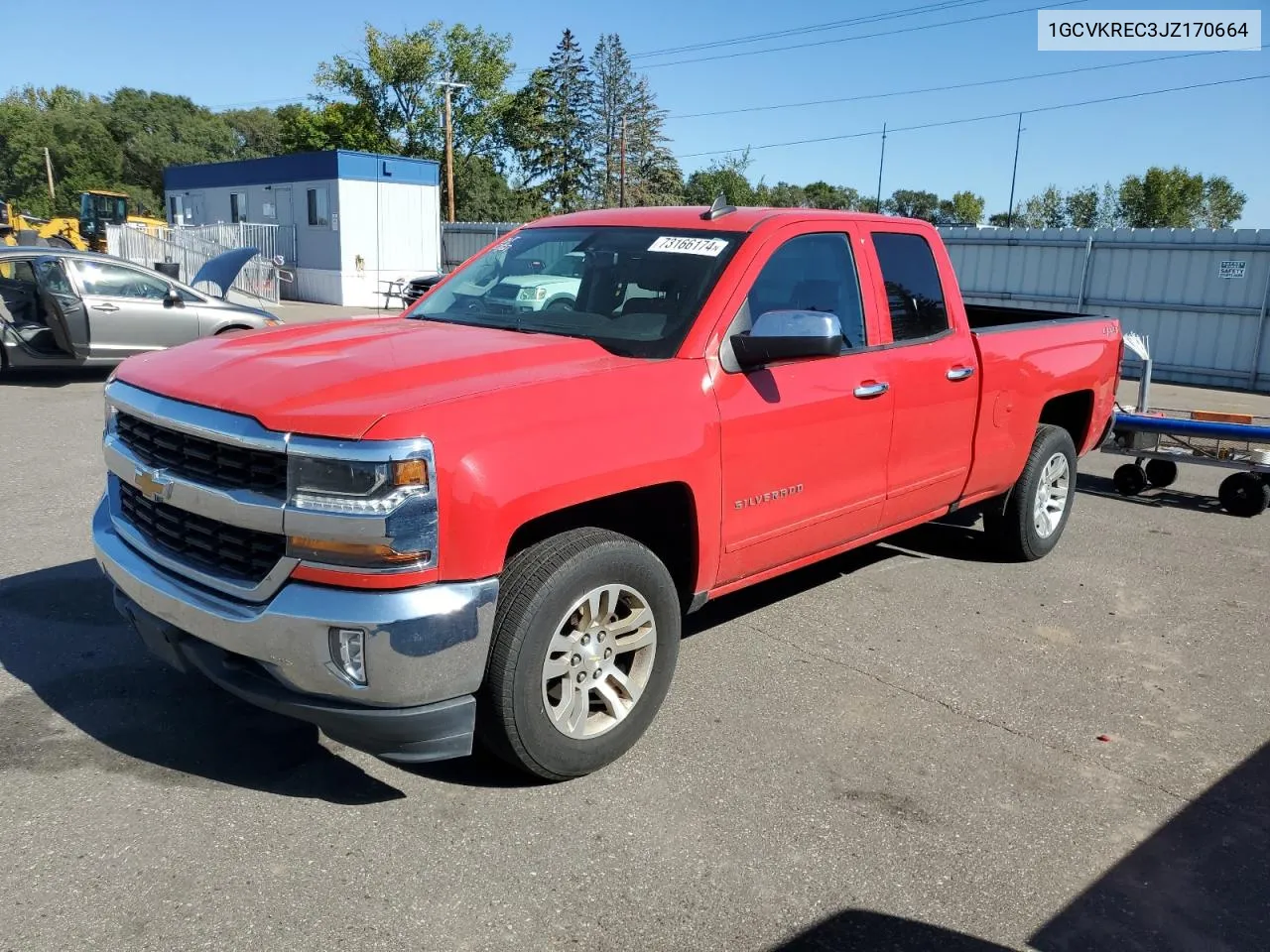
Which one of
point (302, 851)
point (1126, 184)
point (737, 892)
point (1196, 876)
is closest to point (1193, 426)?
point (1196, 876)

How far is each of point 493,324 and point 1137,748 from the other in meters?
3.14

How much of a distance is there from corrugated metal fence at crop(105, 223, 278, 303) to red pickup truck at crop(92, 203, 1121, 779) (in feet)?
83.4

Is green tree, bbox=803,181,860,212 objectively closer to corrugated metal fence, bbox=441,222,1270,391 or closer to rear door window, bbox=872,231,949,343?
corrugated metal fence, bbox=441,222,1270,391

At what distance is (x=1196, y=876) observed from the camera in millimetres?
3174

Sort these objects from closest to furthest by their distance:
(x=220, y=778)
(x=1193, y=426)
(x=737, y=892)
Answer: (x=737, y=892), (x=220, y=778), (x=1193, y=426)

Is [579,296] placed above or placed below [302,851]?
above

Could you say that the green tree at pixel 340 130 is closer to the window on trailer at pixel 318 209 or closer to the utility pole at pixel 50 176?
the utility pole at pixel 50 176

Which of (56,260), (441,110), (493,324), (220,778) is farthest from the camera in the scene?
(441,110)

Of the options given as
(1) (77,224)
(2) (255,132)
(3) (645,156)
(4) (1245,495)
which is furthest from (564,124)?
(4) (1245,495)

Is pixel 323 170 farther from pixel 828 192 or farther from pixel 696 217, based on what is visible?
pixel 828 192

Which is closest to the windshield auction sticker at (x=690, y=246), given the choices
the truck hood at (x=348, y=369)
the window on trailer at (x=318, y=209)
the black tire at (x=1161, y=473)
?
the truck hood at (x=348, y=369)

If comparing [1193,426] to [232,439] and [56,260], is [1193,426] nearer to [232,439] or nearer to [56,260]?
[232,439]

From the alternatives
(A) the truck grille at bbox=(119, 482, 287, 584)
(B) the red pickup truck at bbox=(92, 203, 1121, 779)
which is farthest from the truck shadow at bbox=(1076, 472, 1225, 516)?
(A) the truck grille at bbox=(119, 482, 287, 584)

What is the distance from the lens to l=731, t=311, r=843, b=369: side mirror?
3801mm
